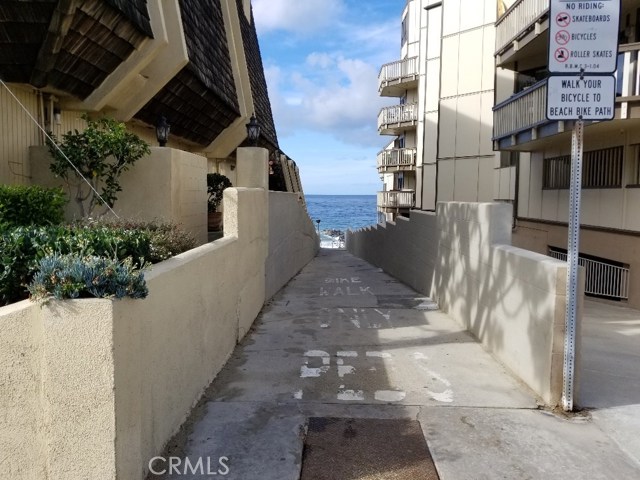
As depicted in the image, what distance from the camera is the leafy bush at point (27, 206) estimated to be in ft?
19.3

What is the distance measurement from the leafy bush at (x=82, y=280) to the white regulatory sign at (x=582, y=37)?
384 centimetres

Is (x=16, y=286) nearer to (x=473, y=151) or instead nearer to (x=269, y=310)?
(x=269, y=310)

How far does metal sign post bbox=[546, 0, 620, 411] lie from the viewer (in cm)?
466

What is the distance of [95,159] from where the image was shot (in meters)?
7.95

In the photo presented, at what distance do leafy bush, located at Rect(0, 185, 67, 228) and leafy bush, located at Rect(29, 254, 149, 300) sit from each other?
2925 millimetres

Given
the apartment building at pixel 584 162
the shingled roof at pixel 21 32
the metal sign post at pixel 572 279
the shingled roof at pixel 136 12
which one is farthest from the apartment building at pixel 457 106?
the shingled roof at pixel 21 32

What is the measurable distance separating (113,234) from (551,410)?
4081 millimetres

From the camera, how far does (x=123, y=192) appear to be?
8523 mm

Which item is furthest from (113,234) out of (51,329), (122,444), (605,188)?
(605,188)

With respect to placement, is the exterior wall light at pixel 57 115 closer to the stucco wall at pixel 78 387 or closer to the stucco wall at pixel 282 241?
the stucco wall at pixel 282 241

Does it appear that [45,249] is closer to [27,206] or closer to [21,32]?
[27,206]

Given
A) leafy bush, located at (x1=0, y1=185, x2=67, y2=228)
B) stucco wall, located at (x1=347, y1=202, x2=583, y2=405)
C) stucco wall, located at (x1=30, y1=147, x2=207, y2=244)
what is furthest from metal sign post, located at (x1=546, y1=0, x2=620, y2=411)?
stucco wall, located at (x1=30, y1=147, x2=207, y2=244)

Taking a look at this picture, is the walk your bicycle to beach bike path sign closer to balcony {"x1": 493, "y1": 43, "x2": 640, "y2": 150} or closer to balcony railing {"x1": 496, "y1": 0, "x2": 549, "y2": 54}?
balcony {"x1": 493, "y1": 43, "x2": 640, "y2": 150}

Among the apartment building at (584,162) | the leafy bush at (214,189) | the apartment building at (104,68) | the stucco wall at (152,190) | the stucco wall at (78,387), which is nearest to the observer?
the stucco wall at (78,387)
